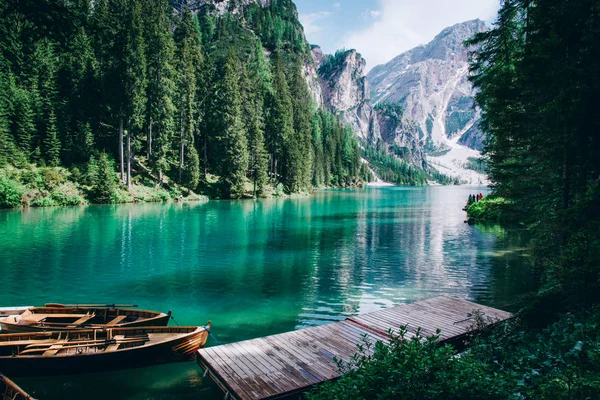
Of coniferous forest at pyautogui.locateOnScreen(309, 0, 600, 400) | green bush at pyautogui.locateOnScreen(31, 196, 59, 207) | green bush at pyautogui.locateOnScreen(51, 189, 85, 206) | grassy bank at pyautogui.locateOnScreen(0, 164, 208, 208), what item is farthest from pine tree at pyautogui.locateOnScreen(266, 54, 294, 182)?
coniferous forest at pyautogui.locateOnScreen(309, 0, 600, 400)

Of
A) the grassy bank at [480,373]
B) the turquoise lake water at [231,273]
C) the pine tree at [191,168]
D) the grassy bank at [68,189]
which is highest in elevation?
the pine tree at [191,168]

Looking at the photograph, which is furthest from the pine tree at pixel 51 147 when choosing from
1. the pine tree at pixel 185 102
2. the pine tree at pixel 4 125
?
the pine tree at pixel 185 102

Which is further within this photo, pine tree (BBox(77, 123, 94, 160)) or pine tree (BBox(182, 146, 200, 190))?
pine tree (BBox(182, 146, 200, 190))

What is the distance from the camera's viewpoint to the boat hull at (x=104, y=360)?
8539mm

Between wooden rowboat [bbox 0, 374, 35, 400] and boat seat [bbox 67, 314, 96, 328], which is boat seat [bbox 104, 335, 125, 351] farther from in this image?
wooden rowboat [bbox 0, 374, 35, 400]

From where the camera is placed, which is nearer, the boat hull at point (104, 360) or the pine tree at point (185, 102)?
the boat hull at point (104, 360)

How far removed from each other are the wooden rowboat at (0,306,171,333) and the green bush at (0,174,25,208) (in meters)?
40.4

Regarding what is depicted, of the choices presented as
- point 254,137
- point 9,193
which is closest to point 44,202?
point 9,193

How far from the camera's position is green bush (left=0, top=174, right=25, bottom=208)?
42.3m

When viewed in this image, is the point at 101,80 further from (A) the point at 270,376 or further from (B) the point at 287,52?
(B) the point at 287,52

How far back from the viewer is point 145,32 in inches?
2323

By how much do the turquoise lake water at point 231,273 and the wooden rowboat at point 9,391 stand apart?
2328mm

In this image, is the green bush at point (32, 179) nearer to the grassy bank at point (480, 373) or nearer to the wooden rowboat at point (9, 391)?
the wooden rowboat at point (9, 391)

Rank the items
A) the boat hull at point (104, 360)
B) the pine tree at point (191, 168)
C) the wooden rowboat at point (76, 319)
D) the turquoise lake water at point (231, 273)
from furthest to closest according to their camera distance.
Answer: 1. the pine tree at point (191, 168)
2. the turquoise lake water at point (231, 273)
3. the wooden rowboat at point (76, 319)
4. the boat hull at point (104, 360)
